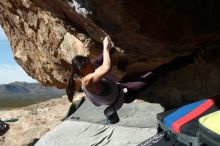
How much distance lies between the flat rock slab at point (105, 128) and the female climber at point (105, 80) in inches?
66.9

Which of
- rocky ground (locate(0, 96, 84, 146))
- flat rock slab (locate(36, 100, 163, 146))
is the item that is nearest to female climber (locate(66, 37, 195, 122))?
Result: flat rock slab (locate(36, 100, 163, 146))

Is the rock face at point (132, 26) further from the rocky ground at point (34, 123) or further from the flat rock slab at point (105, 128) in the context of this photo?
the rocky ground at point (34, 123)

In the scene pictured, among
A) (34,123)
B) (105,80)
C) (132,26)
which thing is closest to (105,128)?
(105,80)

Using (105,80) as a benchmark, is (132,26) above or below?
above

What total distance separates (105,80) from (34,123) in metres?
6.84

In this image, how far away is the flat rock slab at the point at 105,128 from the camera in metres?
7.53

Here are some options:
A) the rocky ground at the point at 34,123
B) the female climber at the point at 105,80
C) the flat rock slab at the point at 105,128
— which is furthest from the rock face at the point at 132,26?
the rocky ground at the point at 34,123

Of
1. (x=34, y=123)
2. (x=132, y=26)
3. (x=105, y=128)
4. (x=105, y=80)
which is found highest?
(x=132, y=26)

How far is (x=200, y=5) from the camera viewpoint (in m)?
5.16

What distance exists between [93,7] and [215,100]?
163 cm

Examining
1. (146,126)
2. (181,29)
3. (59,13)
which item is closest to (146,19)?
(181,29)

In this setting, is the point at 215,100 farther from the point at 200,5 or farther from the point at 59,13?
the point at 59,13

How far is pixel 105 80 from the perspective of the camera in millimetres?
5176

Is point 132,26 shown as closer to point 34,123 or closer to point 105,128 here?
point 105,128
